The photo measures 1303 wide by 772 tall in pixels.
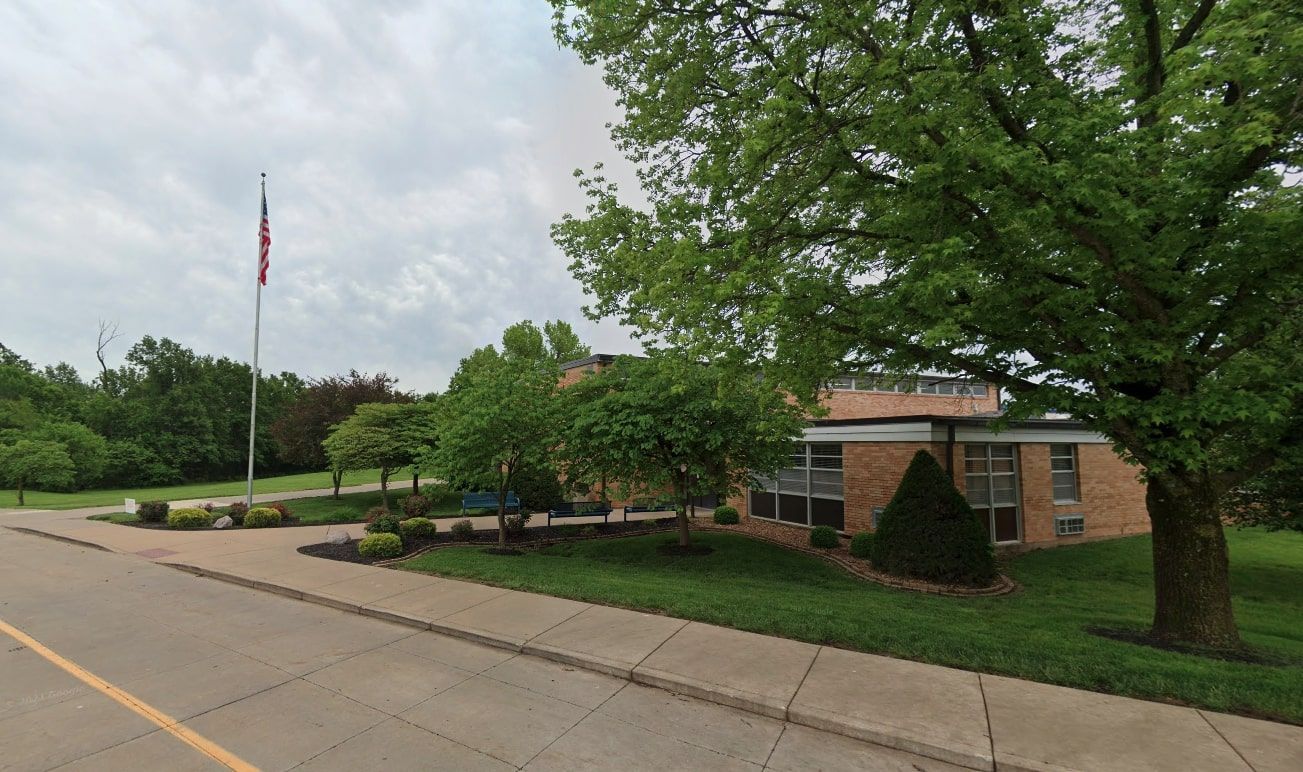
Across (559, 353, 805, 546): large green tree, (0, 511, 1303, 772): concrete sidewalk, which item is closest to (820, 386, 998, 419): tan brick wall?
(559, 353, 805, 546): large green tree

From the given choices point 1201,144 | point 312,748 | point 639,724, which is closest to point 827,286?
point 1201,144

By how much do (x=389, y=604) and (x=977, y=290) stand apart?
8.53 m

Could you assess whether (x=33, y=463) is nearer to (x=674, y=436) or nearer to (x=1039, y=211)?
(x=674, y=436)

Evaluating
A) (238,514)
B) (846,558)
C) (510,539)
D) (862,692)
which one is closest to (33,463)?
(238,514)

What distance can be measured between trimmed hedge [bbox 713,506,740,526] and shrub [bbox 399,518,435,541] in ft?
27.7

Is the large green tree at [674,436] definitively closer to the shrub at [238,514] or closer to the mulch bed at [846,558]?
the mulch bed at [846,558]

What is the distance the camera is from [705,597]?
7812mm

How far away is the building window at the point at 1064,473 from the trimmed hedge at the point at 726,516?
28.9ft

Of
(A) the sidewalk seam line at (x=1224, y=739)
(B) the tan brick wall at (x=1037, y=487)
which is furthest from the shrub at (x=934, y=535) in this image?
(A) the sidewalk seam line at (x=1224, y=739)

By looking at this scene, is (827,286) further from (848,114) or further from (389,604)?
(389,604)

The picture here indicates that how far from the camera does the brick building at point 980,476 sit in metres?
13.3

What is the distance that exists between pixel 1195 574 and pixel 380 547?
514 inches

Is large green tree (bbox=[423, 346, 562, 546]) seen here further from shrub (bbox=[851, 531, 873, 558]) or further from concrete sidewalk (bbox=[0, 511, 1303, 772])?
shrub (bbox=[851, 531, 873, 558])

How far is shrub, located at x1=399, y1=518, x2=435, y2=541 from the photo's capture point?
14.0 meters
